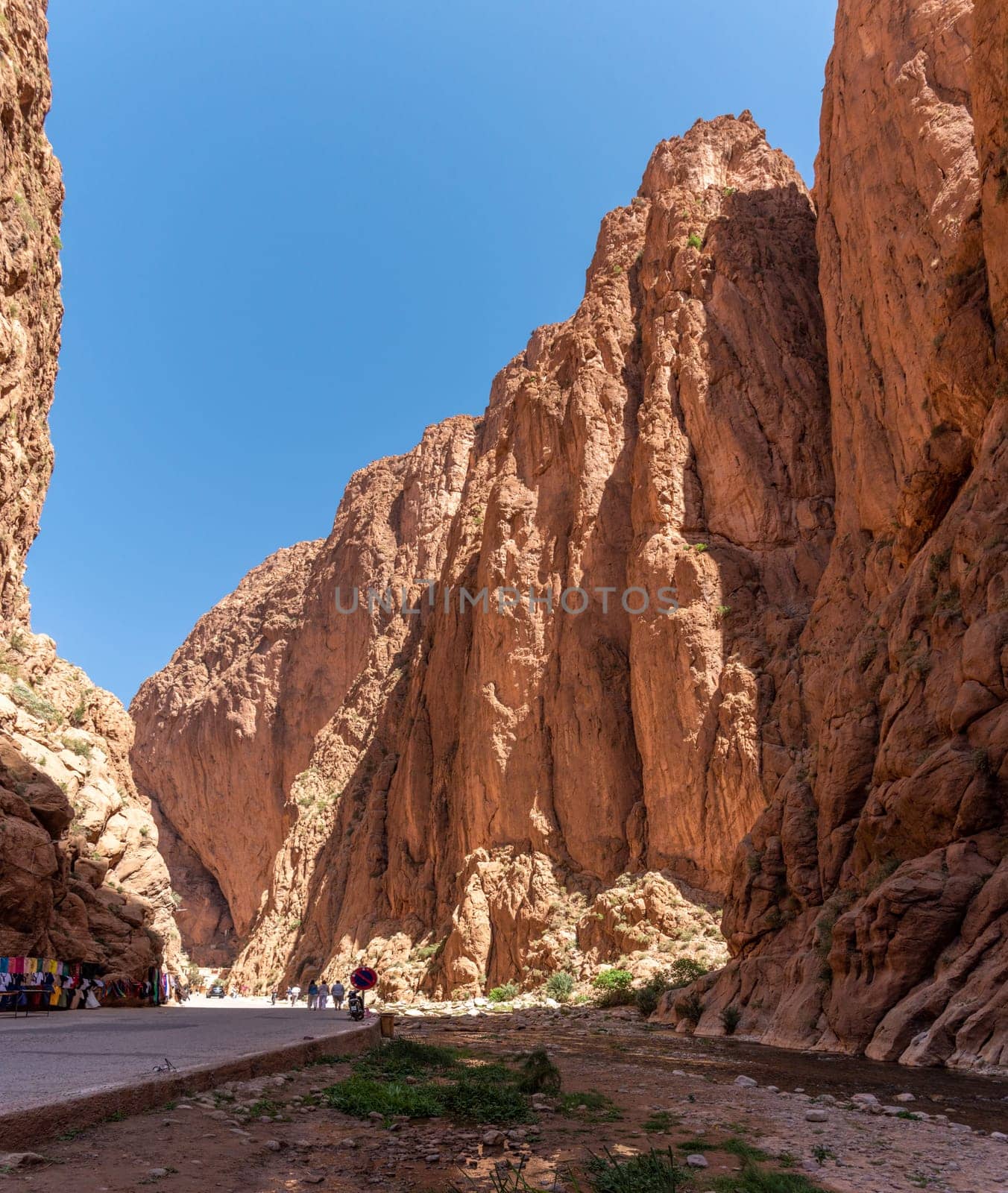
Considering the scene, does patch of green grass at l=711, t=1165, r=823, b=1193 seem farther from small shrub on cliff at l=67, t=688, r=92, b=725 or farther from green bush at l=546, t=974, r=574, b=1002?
small shrub on cliff at l=67, t=688, r=92, b=725

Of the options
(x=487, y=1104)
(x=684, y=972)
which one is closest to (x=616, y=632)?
(x=684, y=972)

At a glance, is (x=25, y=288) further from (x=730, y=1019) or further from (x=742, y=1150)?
(x=742, y=1150)

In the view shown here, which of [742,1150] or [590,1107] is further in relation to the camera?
[590,1107]

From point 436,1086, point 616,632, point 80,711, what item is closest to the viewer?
point 436,1086

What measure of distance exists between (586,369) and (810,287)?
37.6 ft

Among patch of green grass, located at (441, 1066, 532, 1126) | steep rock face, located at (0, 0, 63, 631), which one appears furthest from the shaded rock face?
patch of green grass, located at (441, 1066, 532, 1126)

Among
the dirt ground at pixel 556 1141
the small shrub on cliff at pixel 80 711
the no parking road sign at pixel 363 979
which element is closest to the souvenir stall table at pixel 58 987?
the no parking road sign at pixel 363 979

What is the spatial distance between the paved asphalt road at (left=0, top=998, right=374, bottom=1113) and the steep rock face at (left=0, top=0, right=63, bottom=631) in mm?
16158

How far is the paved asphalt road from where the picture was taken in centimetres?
686

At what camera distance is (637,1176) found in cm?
605

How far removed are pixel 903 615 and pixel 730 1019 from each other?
33.2 feet

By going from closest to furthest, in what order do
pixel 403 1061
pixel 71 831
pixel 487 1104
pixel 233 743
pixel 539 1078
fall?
1. pixel 487 1104
2. pixel 539 1078
3. pixel 403 1061
4. pixel 71 831
5. pixel 233 743

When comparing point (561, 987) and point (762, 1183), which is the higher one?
point (762, 1183)

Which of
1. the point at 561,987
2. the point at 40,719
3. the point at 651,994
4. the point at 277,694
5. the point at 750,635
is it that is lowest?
the point at 561,987
